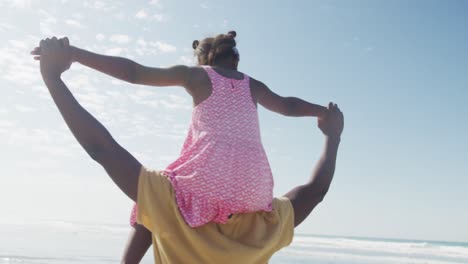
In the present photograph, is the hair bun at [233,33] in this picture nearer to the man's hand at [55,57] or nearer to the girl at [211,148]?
the girl at [211,148]

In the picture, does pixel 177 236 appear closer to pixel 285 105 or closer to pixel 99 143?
pixel 99 143

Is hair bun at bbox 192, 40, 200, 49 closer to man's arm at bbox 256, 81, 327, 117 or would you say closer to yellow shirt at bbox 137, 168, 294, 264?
man's arm at bbox 256, 81, 327, 117

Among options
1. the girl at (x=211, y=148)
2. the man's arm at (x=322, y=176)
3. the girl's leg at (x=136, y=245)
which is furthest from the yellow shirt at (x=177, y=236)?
the man's arm at (x=322, y=176)

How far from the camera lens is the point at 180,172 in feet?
6.81

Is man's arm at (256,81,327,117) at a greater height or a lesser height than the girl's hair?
→ lesser

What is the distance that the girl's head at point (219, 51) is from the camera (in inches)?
99.0

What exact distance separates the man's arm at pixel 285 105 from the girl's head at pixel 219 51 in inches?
7.1

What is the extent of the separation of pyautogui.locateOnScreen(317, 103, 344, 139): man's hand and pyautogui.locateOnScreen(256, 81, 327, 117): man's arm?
1.3 inches

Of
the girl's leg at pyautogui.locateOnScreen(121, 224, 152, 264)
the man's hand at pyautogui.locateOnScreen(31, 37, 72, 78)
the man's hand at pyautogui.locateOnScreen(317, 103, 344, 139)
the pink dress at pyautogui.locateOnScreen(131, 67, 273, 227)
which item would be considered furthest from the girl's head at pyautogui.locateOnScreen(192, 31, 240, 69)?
the girl's leg at pyautogui.locateOnScreen(121, 224, 152, 264)

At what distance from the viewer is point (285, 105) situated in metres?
2.65

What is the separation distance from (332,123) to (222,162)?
89cm

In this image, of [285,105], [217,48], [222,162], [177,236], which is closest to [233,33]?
[217,48]

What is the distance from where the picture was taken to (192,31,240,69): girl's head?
2514 mm

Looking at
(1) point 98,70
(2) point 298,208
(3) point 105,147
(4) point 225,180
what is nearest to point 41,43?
(1) point 98,70
